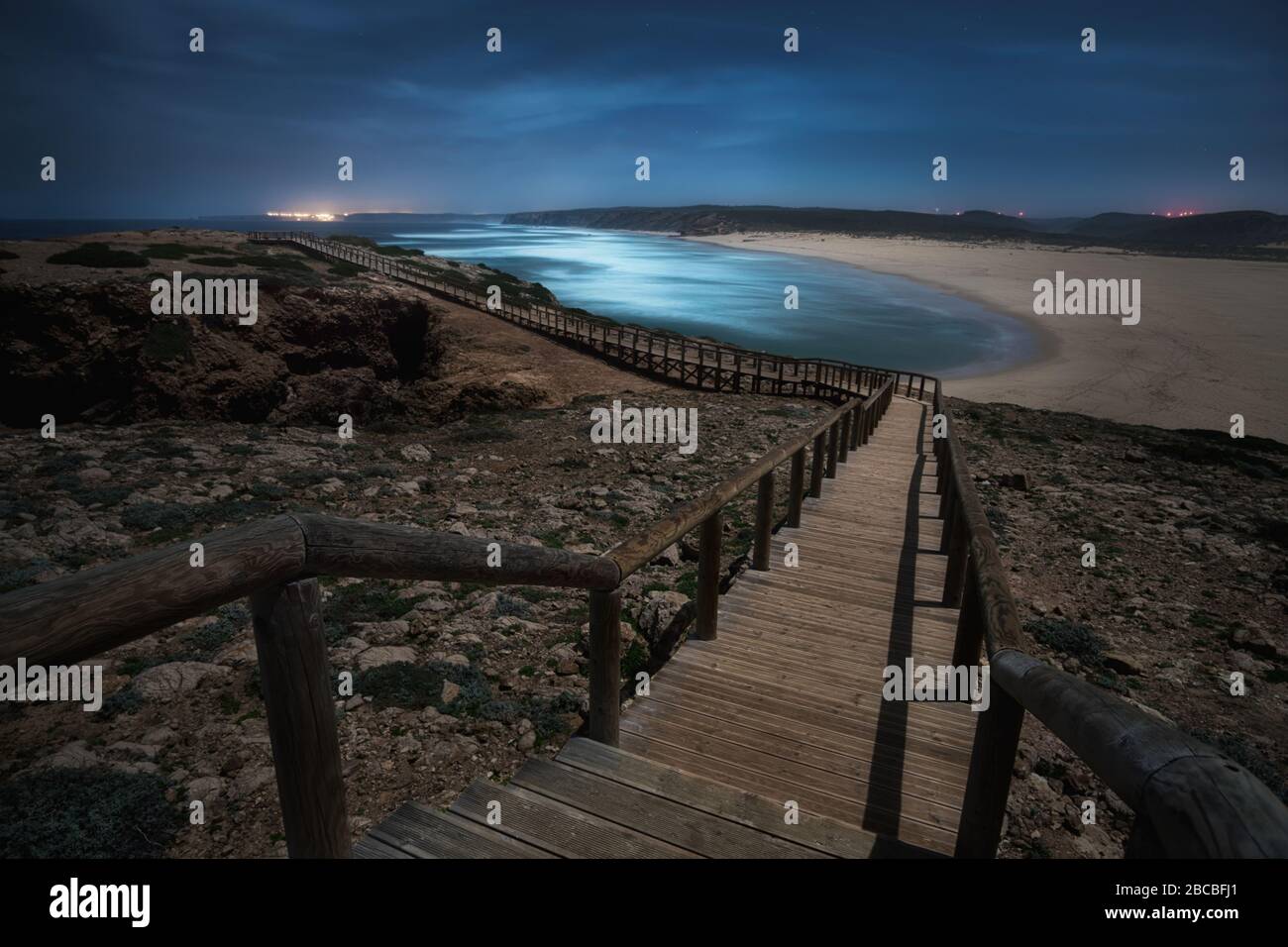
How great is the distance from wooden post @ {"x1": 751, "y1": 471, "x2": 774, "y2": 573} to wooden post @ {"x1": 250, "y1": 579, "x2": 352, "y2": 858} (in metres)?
4.22

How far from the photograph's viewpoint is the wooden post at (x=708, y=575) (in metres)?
4.59

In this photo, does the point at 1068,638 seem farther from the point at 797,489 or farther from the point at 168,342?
the point at 168,342

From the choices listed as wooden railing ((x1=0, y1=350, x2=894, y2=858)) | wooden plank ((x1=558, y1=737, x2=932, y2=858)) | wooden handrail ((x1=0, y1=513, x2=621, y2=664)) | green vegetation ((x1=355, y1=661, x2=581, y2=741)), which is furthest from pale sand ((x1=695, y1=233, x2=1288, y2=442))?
wooden handrail ((x1=0, y1=513, x2=621, y2=664))

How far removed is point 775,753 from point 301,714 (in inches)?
108

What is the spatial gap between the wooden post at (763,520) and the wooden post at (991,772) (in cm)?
330

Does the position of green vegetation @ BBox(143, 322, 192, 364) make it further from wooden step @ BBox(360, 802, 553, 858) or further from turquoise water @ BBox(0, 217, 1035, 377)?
turquoise water @ BBox(0, 217, 1035, 377)

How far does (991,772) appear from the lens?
7.54ft

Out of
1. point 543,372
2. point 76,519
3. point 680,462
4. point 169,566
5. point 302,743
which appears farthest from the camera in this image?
point 543,372

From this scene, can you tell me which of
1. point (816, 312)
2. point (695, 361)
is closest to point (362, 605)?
point (695, 361)
